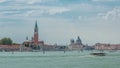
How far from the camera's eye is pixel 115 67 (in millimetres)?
94188

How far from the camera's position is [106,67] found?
94.6 meters

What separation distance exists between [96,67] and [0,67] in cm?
2086

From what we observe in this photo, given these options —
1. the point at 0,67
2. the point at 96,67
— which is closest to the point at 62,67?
the point at 96,67

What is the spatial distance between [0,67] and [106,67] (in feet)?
75.7

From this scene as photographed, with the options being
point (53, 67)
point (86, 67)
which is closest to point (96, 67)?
point (86, 67)

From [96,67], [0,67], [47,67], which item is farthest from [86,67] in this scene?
→ [0,67]

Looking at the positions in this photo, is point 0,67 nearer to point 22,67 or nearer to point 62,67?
point 22,67

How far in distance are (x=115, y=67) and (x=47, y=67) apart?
14.9 m

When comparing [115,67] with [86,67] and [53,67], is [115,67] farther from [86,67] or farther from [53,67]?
[53,67]

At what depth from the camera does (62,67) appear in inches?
3703

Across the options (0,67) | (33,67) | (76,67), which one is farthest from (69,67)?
(0,67)

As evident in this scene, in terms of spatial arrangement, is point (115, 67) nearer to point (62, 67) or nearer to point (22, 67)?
point (62, 67)

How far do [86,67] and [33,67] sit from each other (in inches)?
458

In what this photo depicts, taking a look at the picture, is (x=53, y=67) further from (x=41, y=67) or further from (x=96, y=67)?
(x=96, y=67)
